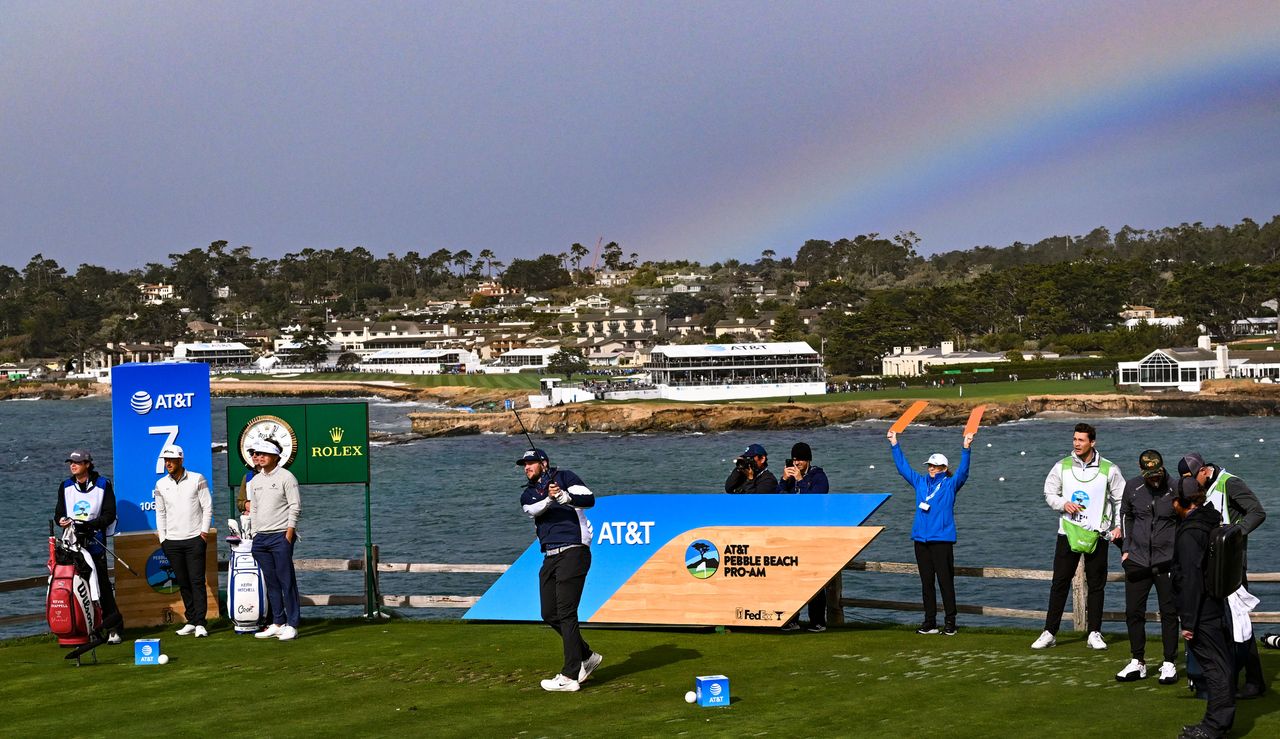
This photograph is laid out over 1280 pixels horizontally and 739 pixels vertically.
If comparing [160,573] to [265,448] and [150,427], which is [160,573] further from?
[265,448]

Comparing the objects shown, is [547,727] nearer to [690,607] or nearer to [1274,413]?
[690,607]

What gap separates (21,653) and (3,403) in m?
177

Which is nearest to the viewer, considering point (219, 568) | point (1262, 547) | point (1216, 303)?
point (219, 568)

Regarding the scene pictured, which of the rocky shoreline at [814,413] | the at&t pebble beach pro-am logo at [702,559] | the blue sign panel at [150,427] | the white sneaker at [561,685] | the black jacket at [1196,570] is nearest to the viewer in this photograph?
the black jacket at [1196,570]

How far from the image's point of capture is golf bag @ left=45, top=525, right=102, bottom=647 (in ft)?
43.2

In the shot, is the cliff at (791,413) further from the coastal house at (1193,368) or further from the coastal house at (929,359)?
the coastal house at (929,359)

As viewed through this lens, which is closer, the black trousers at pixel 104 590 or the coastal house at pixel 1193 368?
the black trousers at pixel 104 590

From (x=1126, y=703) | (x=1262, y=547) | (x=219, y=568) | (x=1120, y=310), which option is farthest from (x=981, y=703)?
(x=1120, y=310)

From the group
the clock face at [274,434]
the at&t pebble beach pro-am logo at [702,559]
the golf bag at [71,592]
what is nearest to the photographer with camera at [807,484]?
the at&t pebble beach pro-am logo at [702,559]

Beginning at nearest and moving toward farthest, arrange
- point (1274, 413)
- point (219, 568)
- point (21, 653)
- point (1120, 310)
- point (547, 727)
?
point (547, 727), point (21, 653), point (219, 568), point (1274, 413), point (1120, 310)

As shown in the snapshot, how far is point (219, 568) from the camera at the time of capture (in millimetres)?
15672

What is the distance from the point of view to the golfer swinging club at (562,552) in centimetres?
1098

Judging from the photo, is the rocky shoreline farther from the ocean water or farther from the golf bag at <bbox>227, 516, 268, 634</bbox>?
the golf bag at <bbox>227, 516, 268, 634</bbox>

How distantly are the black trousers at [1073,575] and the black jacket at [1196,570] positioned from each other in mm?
3037
